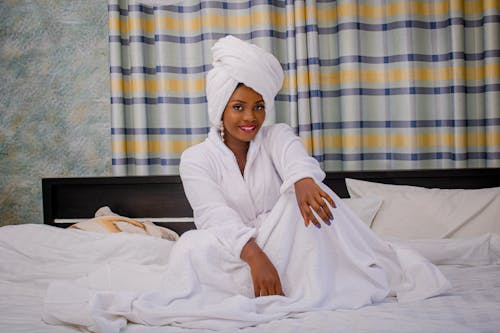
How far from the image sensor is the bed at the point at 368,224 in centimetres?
141

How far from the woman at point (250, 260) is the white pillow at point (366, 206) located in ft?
1.95

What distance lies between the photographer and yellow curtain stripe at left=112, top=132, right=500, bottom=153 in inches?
112

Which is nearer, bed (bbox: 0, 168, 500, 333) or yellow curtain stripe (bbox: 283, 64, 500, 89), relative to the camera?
bed (bbox: 0, 168, 500, 333)

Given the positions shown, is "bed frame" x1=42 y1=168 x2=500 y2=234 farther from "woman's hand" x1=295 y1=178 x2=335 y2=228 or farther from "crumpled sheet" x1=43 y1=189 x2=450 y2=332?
"woman's hand" x1=295 y1=178 x2=335 y2=228

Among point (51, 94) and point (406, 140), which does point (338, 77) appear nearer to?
point (406, 140)

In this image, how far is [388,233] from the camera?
246 centimetres

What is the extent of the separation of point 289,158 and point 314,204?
33cm

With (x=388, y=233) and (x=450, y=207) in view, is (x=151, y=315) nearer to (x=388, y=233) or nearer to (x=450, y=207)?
(x=388, y=233)

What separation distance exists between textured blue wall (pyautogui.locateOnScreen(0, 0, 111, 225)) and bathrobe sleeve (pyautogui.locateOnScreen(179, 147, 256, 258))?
4.59 ft

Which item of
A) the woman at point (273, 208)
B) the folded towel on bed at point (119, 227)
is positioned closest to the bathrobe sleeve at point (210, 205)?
the woman at point (273, 208)

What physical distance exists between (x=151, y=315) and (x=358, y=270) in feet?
2.00

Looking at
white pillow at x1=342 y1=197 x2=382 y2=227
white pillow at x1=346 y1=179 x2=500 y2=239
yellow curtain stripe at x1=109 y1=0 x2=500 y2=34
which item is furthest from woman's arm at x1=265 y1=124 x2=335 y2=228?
yellow curtain stripe at x1=109 y1=0 x2=500 y2=34

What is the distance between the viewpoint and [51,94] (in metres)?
3.27

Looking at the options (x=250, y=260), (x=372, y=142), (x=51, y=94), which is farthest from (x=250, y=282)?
(x=51, y=94)
